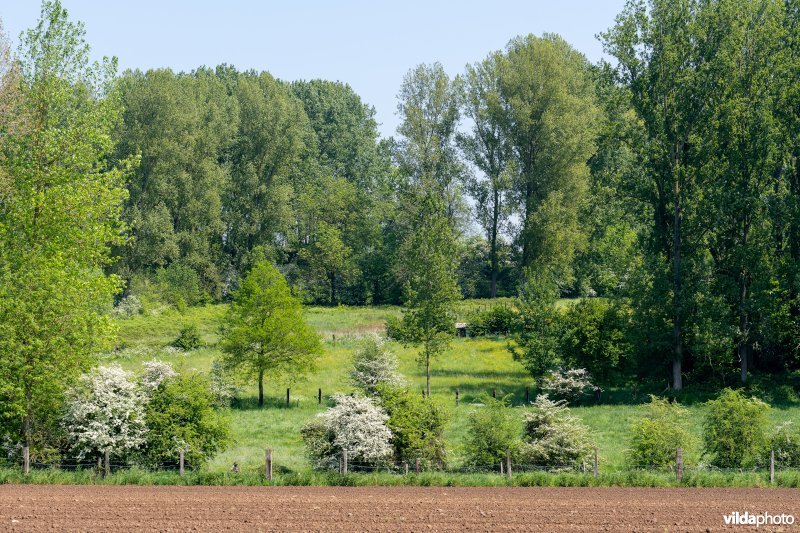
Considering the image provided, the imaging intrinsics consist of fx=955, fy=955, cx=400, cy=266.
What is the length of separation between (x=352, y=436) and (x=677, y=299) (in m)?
24.0

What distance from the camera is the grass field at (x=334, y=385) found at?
110 feet

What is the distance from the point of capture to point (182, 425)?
29219 mm

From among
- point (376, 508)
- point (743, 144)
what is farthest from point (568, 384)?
point (376, 508)

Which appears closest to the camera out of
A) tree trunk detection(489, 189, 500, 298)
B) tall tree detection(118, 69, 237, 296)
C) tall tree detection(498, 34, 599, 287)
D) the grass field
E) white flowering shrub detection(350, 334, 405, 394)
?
the grass field

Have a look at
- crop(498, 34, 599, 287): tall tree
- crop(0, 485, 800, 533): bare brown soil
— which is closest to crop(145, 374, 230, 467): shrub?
crop(0, 485, 800, 533): bare brown soil

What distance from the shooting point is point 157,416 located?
28922 millimetres

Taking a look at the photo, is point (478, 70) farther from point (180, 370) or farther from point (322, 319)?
point (180, 370)

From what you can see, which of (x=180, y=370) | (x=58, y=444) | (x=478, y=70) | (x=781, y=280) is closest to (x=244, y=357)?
(x=180, y=370)

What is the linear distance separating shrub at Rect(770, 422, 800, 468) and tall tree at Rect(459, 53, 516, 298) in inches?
1869

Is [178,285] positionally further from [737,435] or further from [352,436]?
[737,435]

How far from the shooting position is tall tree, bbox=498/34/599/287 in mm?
72625

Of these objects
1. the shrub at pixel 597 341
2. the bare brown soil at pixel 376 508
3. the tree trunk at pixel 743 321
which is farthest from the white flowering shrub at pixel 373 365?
the tree trunk at pixel 743 321

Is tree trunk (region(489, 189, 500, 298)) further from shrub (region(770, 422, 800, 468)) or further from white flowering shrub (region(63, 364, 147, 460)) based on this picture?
white flowering shrub (region(63, 364, 147, 460))

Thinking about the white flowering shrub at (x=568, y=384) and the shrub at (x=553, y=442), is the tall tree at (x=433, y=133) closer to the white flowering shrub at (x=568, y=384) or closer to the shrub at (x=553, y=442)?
the white flowering shrub at (x=568, y=384)
